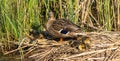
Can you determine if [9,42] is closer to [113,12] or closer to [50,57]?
[50,57]

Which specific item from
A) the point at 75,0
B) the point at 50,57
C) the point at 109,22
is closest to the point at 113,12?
the point at 109,22

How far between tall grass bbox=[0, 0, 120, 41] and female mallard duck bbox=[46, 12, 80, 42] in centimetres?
36

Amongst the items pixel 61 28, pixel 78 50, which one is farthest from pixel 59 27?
pixel 78 50

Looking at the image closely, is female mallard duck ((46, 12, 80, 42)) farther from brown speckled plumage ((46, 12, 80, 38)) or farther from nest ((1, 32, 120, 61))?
nest ((1, 32, 120, 61))

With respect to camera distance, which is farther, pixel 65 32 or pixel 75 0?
pixel 75 0

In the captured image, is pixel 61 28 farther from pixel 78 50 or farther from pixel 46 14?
pixel 46 14

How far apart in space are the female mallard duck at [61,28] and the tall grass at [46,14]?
0.36m

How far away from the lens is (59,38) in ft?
26.0

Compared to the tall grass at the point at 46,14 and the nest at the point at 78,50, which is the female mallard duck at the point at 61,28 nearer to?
the nest at the point at 78,50

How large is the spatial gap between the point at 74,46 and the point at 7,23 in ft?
4.26

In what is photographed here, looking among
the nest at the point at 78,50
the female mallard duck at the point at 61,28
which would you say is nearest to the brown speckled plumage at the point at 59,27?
the female mallard duck at the point at 61,28

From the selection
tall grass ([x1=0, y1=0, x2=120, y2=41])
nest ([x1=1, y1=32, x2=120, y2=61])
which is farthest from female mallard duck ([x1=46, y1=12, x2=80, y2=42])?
tall grass ([x1=0, y1=0, x2=120, y2=41])

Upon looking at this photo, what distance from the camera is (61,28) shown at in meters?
7.74

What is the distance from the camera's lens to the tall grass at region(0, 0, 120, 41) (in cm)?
784
